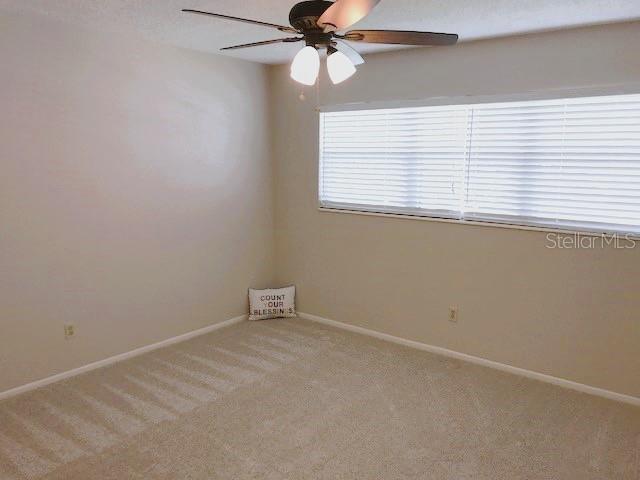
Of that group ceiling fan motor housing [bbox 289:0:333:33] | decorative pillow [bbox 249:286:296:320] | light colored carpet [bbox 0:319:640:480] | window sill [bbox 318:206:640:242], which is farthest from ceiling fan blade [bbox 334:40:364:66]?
decorative pillow [bbox 249:286:296:320]

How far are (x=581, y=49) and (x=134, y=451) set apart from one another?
3.44 m

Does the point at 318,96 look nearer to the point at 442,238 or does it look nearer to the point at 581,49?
the point at 442,238

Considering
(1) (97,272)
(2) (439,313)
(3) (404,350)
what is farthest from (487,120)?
(1) (97,272)

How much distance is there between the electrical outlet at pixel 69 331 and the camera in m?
3.37

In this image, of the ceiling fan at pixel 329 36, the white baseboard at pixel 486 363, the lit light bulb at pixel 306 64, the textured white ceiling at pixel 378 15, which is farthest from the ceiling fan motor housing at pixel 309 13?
the white baseboard at pixel 486 363

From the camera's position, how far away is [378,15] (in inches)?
106

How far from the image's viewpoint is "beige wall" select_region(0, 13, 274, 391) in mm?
3057

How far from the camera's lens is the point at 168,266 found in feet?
13.0

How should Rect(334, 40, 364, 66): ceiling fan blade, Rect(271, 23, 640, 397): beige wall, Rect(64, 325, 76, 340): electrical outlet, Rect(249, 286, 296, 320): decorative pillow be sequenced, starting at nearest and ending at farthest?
1. Rect(334, 40, 364, 66): ceiling fan blade
2. Rect(271, 23, 640, 397): beige wall
3. Rect(64, 325, 76, 340): electrical outlet
4. Rect(249, 286, 296, 320): decorative pillow

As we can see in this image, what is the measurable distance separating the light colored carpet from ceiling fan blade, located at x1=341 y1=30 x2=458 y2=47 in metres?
2.01

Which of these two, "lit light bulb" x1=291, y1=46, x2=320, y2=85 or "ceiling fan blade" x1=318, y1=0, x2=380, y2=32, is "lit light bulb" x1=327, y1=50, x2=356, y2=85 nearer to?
"lit light bulb" x1=291, y1=46, x2=320, y2=85

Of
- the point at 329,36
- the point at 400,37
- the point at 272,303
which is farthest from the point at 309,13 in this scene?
the point at 272,303

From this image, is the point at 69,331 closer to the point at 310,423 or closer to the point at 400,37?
the point at 310,423

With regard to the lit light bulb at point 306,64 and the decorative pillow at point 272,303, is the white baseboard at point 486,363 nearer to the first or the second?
the decorative pillow at point 272,303
